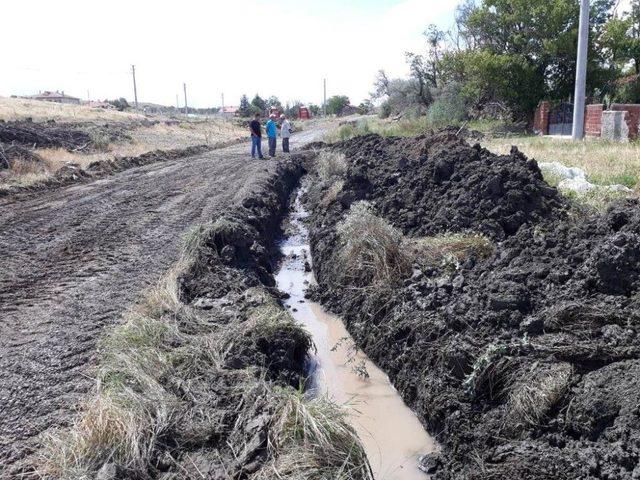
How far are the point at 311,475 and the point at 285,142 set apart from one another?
1981cm

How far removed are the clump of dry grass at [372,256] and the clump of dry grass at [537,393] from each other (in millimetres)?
2724

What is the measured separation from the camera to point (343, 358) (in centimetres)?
653

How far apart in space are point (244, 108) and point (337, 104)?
16.2 m

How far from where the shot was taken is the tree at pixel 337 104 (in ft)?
273

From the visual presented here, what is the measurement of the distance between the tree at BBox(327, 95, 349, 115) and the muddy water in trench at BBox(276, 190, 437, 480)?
77.2 m

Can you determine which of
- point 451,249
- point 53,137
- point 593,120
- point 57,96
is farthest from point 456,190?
point 57,96

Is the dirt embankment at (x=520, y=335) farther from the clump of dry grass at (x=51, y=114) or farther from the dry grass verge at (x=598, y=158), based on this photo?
the clump of dry grass at (x=51, y=114)

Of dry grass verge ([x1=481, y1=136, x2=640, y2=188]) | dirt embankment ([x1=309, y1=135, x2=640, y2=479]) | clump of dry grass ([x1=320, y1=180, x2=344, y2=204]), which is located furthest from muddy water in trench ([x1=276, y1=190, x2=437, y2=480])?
dry grass verge ([x1=481, y1=136, x2=640, y2=188])

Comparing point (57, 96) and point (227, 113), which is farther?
point (57, 96)

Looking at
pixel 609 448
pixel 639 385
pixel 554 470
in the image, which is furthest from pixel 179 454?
pixel 639 385

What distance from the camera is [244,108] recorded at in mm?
74375

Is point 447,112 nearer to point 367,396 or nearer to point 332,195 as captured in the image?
point 332,195

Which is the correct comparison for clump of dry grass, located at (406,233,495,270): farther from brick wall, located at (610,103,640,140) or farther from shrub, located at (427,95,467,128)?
shrub, located at (427,95,467,128)

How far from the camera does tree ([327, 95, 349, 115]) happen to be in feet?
273
